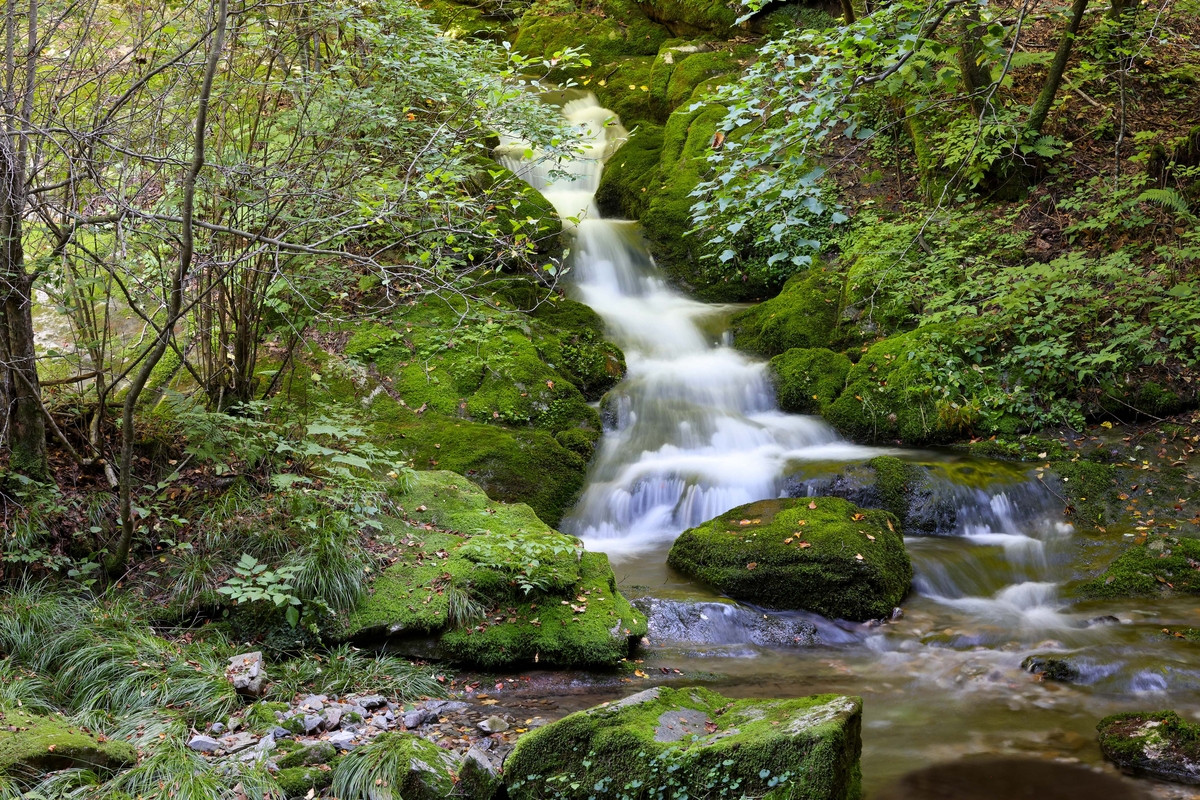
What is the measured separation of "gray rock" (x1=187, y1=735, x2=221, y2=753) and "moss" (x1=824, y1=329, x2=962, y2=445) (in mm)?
6911

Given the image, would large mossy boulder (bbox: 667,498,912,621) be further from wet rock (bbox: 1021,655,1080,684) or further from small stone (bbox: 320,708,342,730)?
small stone (bbox: 320,708,342,730)

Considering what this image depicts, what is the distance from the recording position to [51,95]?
503 cm

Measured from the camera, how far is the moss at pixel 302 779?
3.42 metres

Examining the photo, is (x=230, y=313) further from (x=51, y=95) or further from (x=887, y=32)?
(x=887, y=32)

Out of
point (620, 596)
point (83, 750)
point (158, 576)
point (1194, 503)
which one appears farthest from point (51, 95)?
point (1194, 503)

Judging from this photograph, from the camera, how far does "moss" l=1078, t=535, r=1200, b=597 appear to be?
19.8 ft

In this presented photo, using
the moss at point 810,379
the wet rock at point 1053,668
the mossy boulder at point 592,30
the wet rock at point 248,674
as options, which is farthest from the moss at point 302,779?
the mossy boulder at point 592,30

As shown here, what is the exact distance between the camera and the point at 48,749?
10.4ft

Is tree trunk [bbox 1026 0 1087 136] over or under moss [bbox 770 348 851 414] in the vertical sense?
over

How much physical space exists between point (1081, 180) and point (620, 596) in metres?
8.19

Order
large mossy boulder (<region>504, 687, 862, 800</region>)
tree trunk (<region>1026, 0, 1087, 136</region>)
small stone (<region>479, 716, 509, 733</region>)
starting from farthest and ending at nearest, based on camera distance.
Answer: tree trunk (<region>1026, 0, 1087, 136</region>) < small stone (<region>479, 716, 509, 733</region>) < large mossy boulder (<region>504, 687, 862, 800</region>)

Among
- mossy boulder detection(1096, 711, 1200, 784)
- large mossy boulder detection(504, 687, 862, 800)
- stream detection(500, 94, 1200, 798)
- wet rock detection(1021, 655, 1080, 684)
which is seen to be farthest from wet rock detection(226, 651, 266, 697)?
wet rock detection(1021, 655, 1080, 684)

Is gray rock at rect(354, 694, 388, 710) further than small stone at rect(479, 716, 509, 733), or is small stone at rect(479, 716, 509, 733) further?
gray rock at rect(354, 694, 388, 710)

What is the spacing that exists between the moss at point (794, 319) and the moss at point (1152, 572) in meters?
4.42
